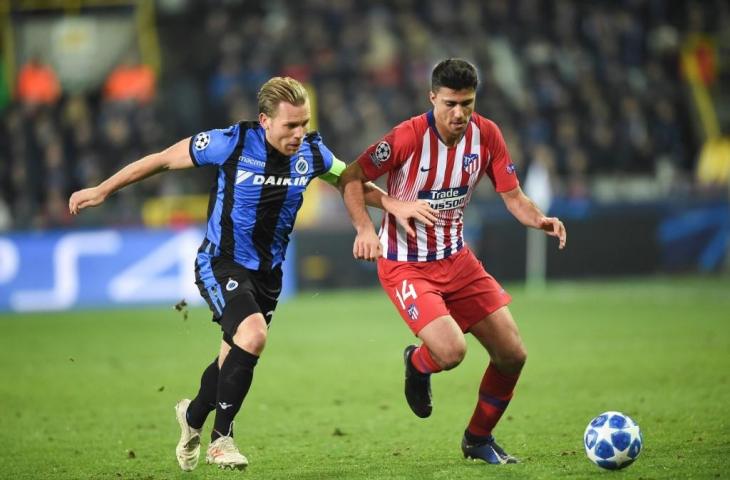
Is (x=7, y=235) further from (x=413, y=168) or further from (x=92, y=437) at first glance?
(x=413, y=168)

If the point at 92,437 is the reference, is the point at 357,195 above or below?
above

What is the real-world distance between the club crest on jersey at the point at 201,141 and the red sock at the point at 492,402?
6.68 feet

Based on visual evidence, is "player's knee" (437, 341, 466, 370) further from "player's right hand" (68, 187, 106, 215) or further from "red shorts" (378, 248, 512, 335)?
"player's right hand" (68, 187, 106, 215)

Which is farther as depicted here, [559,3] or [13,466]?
[559,3]

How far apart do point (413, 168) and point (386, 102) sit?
495 inches

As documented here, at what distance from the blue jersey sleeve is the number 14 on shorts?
1.21 metres

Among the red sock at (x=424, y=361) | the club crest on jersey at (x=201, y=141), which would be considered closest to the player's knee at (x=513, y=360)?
the red sock at (x=424, y=361)

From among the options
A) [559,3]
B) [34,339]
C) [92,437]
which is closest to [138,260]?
[34,339]

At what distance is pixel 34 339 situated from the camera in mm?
12656

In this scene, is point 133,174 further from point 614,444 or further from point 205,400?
point 614,444

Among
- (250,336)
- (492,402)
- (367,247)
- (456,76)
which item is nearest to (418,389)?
(492,402)

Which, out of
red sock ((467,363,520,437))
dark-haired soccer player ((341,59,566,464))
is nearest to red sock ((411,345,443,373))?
dark-haired soccer player ((341,59,566,464))

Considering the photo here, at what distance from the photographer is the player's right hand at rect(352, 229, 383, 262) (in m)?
6.02

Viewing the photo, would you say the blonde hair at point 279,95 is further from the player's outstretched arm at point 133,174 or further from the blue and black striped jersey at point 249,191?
the player's outstretched arm at point 133,174
